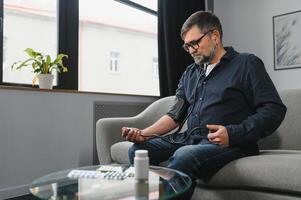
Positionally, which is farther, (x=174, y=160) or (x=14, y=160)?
(x=14, y=160)

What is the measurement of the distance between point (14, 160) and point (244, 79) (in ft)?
5.24

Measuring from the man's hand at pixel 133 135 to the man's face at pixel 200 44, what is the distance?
0.48 metres

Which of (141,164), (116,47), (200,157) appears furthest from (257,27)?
(141,164)

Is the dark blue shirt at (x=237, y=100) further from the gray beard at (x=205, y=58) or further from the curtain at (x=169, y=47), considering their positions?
the curtain at (x=169, y=47)

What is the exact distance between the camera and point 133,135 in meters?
1.46

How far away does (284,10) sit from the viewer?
3490mm

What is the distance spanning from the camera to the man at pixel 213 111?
4.16 ft

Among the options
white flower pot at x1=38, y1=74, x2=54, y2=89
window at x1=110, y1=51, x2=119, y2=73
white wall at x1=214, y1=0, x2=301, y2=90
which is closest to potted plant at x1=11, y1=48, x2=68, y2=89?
white flower pot at x1=38, y1=74, x2=54, y2=89

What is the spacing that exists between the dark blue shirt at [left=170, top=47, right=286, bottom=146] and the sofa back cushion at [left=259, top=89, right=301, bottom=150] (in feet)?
1.53

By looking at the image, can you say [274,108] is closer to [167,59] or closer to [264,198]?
[264,198]

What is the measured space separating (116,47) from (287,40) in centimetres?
187

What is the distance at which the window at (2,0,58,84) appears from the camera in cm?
239

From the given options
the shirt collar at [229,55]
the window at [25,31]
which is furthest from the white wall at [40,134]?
the shirt collar at [229,55]

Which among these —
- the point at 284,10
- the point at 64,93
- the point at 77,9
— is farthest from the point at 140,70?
the point at 284,10
